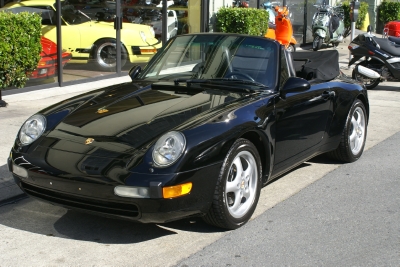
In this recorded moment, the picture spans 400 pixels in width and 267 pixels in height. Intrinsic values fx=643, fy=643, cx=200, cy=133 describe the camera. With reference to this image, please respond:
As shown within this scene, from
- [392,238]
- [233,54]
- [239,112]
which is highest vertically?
[233,54]

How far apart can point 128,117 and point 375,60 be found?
924 centimetres

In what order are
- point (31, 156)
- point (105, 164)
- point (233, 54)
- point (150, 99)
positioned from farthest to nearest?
1. point (233, 54)
2. point (150, 99)
3. point (31, 156)
4. point (105, 164)

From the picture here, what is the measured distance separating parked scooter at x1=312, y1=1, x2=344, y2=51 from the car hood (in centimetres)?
1426

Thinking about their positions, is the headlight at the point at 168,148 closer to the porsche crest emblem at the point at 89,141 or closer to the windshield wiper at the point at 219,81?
the porsche crest emblem at the point at 89,141

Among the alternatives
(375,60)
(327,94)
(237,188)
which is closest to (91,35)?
(375,60)

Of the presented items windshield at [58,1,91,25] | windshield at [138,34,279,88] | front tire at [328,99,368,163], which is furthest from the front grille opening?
windshield at [58,1,91,25]

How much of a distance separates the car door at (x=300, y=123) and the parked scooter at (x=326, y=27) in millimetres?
13170

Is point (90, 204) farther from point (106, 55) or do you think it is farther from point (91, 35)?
point (106, 55)

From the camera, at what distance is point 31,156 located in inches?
190

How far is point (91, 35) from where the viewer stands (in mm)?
11664

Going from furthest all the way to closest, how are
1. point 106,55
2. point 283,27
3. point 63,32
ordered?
point 283,27, point 106,55, point 63,32

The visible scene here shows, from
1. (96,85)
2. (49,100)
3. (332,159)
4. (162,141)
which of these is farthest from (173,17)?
(162,141)

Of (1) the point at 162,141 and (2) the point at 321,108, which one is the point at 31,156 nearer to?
(1) the point at 162,141

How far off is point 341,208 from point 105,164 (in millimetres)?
2187
